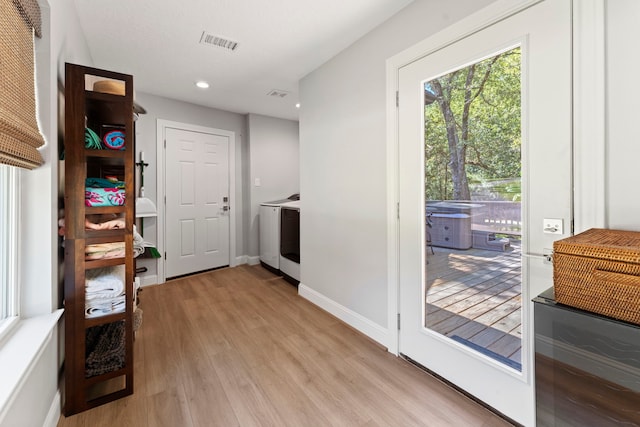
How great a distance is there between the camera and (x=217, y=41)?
2246mm

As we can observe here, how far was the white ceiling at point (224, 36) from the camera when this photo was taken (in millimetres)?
1828

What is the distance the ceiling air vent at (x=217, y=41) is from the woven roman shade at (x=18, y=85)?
1170 millimetres

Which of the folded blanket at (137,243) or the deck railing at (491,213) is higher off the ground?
the deck railing at (491,213)

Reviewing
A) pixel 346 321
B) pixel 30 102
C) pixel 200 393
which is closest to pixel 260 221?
pixel 346 321

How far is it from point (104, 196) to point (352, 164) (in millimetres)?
1712

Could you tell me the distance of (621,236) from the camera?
2.96 ft

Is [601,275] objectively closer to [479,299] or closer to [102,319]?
[479,299]

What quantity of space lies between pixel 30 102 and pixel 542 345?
6.83 feet

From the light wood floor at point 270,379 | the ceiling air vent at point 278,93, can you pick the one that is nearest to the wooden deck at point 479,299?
the light wood floor at point 270,379

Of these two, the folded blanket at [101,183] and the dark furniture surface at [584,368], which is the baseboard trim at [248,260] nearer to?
the folded blanket at [101,183]

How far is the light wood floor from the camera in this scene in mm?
1398

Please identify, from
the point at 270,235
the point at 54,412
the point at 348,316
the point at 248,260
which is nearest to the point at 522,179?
the point at 348,316

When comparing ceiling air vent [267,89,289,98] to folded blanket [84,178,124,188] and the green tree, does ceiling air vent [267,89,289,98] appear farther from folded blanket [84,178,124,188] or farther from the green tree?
folded blanket [84,178,124,188]

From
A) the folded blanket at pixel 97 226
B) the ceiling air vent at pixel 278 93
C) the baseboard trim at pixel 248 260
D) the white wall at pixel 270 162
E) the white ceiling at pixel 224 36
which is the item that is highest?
the ceiling air vent at pixel 278 93
